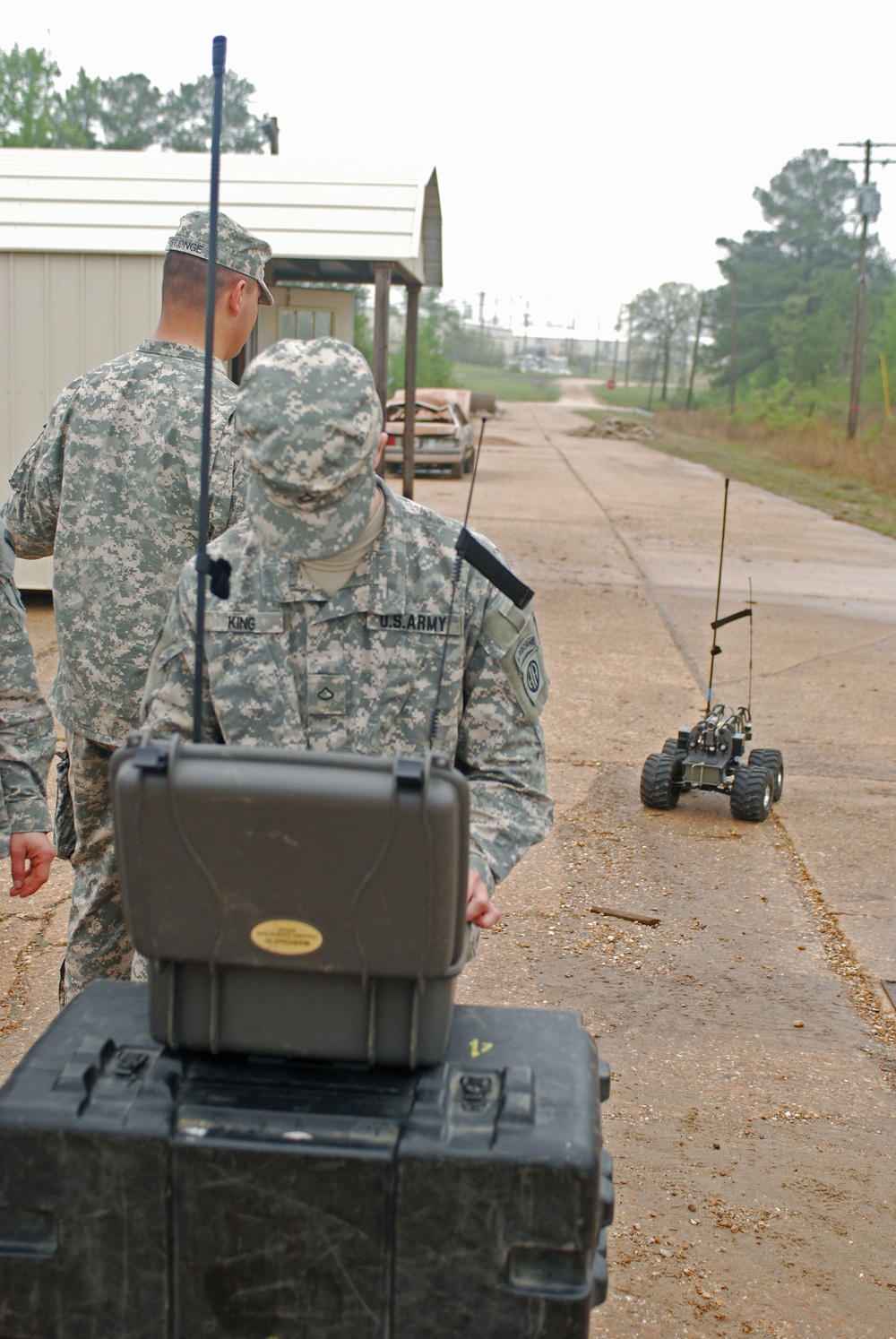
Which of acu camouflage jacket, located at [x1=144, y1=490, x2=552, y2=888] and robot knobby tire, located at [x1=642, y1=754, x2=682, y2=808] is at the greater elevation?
acu camouflage jacket, located at [x1=144, y1=490, x2=552, y2=888]

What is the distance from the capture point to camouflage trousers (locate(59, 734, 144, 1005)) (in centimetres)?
277

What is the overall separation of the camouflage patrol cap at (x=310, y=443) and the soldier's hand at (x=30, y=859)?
1.10m

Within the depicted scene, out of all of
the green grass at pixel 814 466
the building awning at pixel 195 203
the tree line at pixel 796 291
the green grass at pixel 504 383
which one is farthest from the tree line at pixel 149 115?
the building awning at pixel 195 203

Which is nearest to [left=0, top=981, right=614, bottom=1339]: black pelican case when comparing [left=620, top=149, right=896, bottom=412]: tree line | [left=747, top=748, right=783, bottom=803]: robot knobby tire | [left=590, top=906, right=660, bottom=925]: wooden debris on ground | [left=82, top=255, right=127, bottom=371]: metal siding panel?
[left=590, top=906, right=660, bottom=925]: wooden debris on ground

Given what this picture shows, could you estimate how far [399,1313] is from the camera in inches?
56.2

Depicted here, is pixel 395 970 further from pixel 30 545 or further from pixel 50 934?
pixel 50 934

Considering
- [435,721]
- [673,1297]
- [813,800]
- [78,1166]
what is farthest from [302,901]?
[813,800]

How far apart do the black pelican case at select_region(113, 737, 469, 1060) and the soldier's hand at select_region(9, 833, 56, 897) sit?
1160 mm

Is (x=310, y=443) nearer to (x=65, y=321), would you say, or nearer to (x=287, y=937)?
(x=287, y=937)

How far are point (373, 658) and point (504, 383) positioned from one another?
9280 centimetres

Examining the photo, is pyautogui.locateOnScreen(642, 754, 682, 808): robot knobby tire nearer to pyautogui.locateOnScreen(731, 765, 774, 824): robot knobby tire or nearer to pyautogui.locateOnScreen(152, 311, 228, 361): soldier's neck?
pyautogui.locateOnScreen(731, 765, 774, 824): robot knobby tire

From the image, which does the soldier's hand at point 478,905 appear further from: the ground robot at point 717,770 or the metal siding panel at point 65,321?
the metal siding panel at point 65,321

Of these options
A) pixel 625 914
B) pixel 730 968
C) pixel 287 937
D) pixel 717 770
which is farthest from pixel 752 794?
pixel 287 937

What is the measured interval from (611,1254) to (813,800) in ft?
11.3
